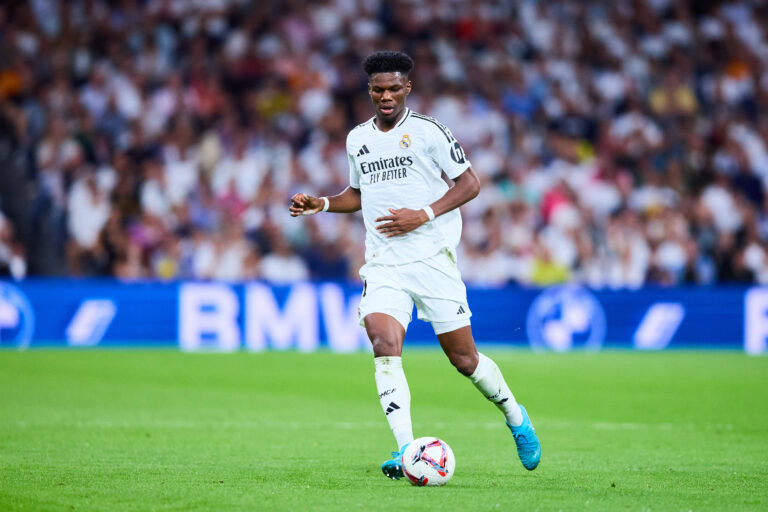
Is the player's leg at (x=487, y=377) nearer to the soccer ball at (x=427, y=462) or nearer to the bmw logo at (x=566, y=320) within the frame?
the soccer ball at (x=427, y=462)

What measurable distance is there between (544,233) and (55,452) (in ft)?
46.9

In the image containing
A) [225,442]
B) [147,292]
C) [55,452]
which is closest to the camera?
[55,452]

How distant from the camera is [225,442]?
9180 mm

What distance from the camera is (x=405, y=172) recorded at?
768 cm

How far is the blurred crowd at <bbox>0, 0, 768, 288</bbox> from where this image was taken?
20.1 meters

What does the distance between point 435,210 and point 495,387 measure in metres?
1.24

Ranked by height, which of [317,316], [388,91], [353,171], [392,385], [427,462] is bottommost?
[317,316]

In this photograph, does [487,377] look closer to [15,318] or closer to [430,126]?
[430,126]

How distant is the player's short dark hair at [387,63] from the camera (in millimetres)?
7492

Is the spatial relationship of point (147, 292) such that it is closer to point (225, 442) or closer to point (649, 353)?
point (649, 353)

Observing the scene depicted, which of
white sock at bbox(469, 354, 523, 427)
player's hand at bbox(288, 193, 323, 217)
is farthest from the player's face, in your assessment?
white sock at bbox(469, 354, 523, 427)

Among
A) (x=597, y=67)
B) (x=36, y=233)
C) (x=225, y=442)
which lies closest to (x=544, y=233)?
(x=597, y=67)

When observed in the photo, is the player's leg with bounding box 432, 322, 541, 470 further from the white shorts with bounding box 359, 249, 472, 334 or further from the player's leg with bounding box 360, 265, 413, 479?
the player's leg with bounding box 360, 265, 413, 479

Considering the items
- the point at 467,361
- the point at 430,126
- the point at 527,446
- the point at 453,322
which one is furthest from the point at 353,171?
the point at 527,446
